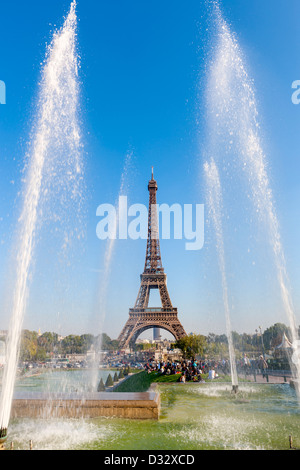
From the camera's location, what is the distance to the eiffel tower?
63.4 meters

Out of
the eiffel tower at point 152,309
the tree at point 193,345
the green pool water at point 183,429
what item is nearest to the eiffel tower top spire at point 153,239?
the eiffel tower at point 152,309

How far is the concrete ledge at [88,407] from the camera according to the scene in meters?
11.6

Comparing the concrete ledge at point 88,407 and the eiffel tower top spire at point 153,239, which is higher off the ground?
the eiffel tower top spire at point 153,239

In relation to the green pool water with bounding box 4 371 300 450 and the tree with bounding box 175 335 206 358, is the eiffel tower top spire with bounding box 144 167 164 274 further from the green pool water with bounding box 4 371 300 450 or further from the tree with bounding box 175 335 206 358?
Result: the green pool water with bounding box 4 371 300 450

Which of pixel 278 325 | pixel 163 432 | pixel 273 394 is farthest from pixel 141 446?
pixel 278 325

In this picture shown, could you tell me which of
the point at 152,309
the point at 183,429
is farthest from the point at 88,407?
the point at 152,309

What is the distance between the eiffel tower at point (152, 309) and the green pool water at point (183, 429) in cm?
4866

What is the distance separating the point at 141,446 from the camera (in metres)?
8.69

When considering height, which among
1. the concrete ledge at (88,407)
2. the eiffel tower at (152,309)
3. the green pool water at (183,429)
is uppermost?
the eiffel tower at (152,309)

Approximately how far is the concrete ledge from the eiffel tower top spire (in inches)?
2376

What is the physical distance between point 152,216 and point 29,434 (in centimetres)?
6952

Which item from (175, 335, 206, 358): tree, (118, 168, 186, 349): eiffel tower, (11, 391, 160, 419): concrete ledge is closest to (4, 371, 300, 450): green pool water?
(11, 391, 160, 419): concrete ledge

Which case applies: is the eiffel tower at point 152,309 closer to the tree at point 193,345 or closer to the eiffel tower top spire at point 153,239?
the eiffel tower top spire at point 153,239

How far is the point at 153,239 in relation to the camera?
254 ft
